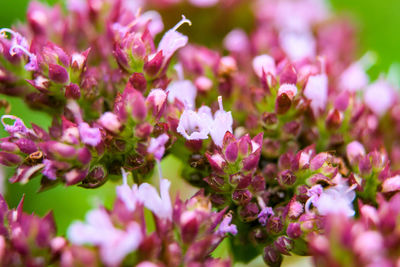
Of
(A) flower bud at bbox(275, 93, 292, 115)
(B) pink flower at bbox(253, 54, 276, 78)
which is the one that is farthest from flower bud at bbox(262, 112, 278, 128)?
(B) pink flower at bbox(253, 54, 276, 78)

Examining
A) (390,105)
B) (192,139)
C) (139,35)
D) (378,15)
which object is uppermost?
(139,35)

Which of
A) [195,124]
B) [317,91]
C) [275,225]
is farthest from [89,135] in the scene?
[317,91]

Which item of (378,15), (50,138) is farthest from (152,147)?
(378,15)

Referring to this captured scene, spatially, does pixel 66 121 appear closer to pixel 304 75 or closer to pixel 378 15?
pixel 304 75

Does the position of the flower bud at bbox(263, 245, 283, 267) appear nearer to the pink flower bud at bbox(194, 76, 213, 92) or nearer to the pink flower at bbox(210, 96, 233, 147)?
the pink flower at bbox(210, 96, 233, 147)

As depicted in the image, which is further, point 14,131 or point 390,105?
point 390,105
